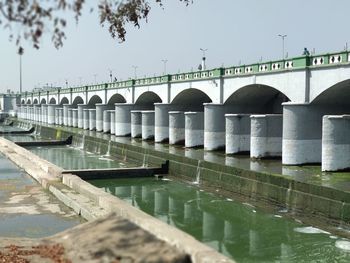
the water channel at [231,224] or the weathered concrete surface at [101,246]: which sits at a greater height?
the weathered concrete surface at [101,246]

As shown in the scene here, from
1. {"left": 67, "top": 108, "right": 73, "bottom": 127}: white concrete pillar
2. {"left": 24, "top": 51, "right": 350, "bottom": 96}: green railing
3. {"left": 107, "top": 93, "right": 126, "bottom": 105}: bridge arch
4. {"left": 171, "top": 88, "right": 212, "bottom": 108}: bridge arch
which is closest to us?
{"left": 24, "top": 51, "right": 350, "bottom": 96}: green railing

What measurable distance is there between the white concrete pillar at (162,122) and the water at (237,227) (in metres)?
15.9

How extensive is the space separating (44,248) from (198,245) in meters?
2.97

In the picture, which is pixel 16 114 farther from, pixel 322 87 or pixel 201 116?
pixel 322 87

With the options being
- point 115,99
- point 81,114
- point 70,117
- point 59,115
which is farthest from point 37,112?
point 115,99

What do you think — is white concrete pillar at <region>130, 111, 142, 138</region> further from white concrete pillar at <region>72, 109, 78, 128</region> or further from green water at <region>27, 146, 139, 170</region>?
white concrete pillar at <region>72, 109, 78, 128</region>

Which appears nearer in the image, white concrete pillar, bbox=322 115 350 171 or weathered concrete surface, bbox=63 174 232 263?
weathered concrete surface, bbox=63 174 232 263

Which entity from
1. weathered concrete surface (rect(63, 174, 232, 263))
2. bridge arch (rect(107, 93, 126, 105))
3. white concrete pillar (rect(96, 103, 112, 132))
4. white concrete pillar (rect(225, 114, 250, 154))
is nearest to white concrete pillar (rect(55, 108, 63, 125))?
bridge arch (rect(107, 93, 126, 105))

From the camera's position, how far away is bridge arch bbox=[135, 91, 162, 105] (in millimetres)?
49438

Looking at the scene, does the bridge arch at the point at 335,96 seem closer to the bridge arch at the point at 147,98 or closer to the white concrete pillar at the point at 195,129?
the white concrete pillar at the point at 195,129

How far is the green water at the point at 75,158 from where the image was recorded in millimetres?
35406

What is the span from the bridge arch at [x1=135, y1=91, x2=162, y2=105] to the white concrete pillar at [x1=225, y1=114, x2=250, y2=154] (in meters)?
18.2

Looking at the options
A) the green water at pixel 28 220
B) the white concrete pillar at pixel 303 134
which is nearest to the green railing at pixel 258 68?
the white concrete pillar at pixel 303 134

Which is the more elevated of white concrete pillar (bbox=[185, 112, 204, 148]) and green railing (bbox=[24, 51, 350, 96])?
green railing (bbox=[24, 51, 350, 96])
